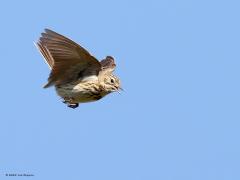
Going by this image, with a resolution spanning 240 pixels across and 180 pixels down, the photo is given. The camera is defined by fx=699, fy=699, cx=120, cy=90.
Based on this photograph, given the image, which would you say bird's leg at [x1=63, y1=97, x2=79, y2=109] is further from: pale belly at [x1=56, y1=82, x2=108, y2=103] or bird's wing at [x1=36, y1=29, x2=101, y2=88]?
bird's wing at [x1=36, y1=29, x2=101, y2=88]

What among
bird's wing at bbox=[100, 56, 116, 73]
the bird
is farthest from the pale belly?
bird's wing at bbox=[100, 56, 116, 73]

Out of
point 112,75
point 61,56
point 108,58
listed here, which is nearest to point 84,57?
point 61,56

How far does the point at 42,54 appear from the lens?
368 inches

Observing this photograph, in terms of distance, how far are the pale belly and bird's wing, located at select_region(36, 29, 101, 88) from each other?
0.31ft

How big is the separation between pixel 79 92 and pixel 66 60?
48cm

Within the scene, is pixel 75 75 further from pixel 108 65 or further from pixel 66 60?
pixel 108 65

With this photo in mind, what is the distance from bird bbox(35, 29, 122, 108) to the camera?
8.34m

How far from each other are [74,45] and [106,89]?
39.0 inches

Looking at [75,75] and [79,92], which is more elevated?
[75,75]

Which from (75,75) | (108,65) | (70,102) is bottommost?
(70,102)

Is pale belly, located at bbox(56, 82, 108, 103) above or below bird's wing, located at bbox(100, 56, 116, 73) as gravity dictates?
below

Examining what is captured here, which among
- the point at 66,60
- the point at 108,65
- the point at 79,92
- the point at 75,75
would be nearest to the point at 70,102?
the point at 79,92

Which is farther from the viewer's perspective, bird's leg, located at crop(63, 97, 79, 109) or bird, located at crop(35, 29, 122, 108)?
bird's leg, located at crop(63, 97, 79, 109)

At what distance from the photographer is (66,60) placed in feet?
28.0
